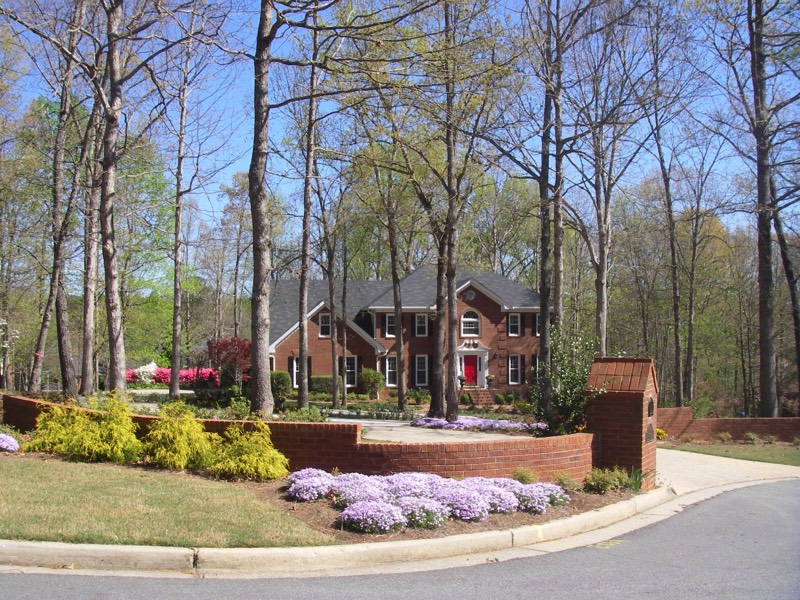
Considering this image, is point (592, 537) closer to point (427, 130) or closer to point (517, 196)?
point (427, 130)

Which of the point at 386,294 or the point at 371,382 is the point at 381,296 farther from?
the point at 371,382

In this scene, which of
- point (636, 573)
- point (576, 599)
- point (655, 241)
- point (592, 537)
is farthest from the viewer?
point (655, 241)

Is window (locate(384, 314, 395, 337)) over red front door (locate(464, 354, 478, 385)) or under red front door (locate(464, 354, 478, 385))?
over

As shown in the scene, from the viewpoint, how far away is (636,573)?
6.68m

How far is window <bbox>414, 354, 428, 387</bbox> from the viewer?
43.8m

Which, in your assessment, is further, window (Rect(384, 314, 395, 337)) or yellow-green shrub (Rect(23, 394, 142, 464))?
window (Rect(384, 314, 395, 337))

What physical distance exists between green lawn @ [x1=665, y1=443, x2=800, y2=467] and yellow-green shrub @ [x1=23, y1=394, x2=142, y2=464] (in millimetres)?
15223

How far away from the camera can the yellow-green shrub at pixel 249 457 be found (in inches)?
358

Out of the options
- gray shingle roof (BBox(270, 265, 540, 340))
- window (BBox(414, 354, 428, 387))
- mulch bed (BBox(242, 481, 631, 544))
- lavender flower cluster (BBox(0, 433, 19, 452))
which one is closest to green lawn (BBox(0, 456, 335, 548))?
mulch bed (BBox(242, 481, 631, 544))

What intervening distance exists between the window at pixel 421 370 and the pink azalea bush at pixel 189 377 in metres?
11.8

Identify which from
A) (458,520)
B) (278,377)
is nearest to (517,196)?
(278,377)

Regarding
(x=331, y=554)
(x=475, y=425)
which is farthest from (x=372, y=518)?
(x=475, y=425)

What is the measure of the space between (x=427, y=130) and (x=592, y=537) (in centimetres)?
1522

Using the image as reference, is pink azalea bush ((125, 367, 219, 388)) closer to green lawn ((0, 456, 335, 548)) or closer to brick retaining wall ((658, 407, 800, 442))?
brick retaining wall ((658, 407, 800, 442))
